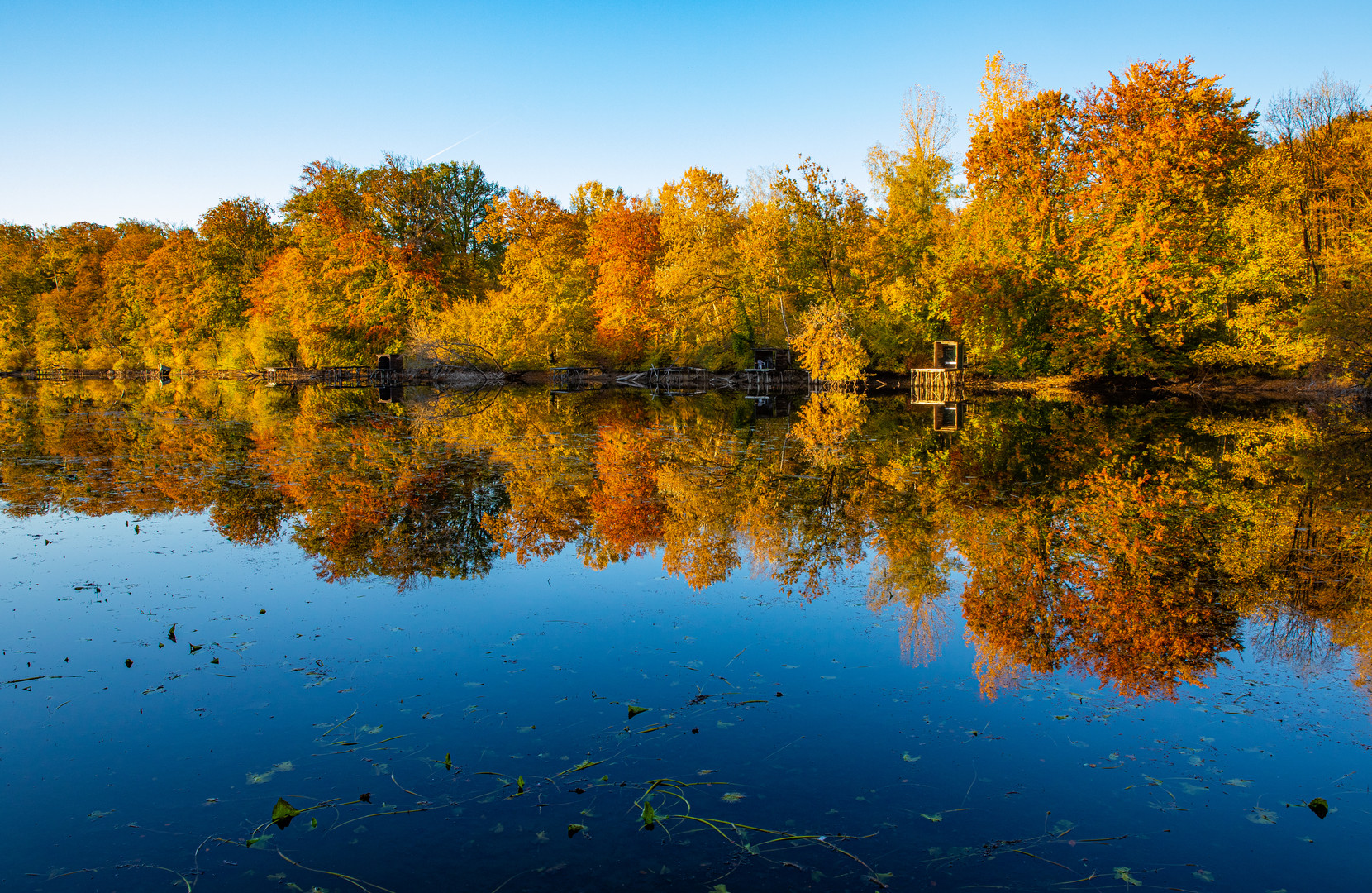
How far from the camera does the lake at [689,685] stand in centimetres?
357

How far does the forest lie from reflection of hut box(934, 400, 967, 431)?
19.5 feet

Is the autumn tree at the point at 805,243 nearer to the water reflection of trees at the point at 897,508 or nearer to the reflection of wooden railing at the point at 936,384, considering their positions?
the reflection of wooden railing at the point at 936,384

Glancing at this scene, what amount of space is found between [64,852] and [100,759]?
0.93 meters

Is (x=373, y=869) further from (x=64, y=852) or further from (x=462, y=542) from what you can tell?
(x=462, y=542)

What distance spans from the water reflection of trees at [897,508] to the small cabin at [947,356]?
14.0m

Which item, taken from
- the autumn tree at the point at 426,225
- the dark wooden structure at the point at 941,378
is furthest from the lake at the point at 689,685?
the autumn tree at the point at 426,225

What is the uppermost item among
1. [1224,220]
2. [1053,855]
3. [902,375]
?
[1224,220]

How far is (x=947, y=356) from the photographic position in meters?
35.8

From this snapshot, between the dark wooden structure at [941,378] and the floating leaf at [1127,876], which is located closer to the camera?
the floating leaf at [1127,876]

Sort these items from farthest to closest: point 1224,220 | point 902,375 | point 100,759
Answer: point 902,375 < point 1224,220 < point 100,759

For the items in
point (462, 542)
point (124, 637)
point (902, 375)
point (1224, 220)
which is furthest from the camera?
point (902, 375)

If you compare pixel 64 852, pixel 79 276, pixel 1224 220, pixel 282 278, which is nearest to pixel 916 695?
pixel 64 852

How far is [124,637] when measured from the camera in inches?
242

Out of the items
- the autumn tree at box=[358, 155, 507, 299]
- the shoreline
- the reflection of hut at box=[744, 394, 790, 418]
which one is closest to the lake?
the reflection of hut at box=[744, 394, 790, 418]
